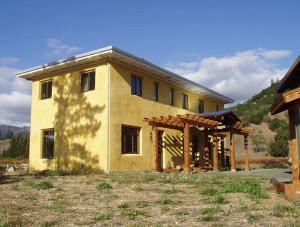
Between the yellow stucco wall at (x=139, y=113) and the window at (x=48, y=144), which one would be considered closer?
the yellow stucco wall at (x=139, y=113)

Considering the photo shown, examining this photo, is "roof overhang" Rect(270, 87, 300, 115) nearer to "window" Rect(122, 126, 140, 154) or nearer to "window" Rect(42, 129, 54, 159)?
"window" Rect(122, 126, 140, 154)

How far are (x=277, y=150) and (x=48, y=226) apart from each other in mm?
46032

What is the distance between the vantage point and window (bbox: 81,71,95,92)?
19.5 meters

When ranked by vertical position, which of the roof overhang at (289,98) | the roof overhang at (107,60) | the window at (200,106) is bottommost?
the roof overhang at (289,98)

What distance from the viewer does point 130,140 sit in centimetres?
1969

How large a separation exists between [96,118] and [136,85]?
3.44 metres

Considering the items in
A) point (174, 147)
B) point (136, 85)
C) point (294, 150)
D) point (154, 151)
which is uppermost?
point (136, 85)

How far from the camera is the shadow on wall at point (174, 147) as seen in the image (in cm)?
2300

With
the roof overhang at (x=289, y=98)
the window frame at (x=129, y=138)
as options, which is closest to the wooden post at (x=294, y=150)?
the roof overhang at (x=289, y=98)

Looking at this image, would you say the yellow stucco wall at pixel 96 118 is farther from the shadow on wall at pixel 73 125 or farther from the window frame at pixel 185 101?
the window frame at pixel 185 101

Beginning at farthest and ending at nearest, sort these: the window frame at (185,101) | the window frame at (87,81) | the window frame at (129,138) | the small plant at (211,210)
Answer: the window frame at (185,101) < the window frame at (87,81) < the window frame at (129,138) < the small plant at (211,210)

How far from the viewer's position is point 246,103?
8806 cm

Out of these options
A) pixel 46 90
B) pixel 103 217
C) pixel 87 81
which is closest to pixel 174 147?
pixel 87 81

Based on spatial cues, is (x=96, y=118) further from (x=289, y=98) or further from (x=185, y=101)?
(x=289, y=98)
